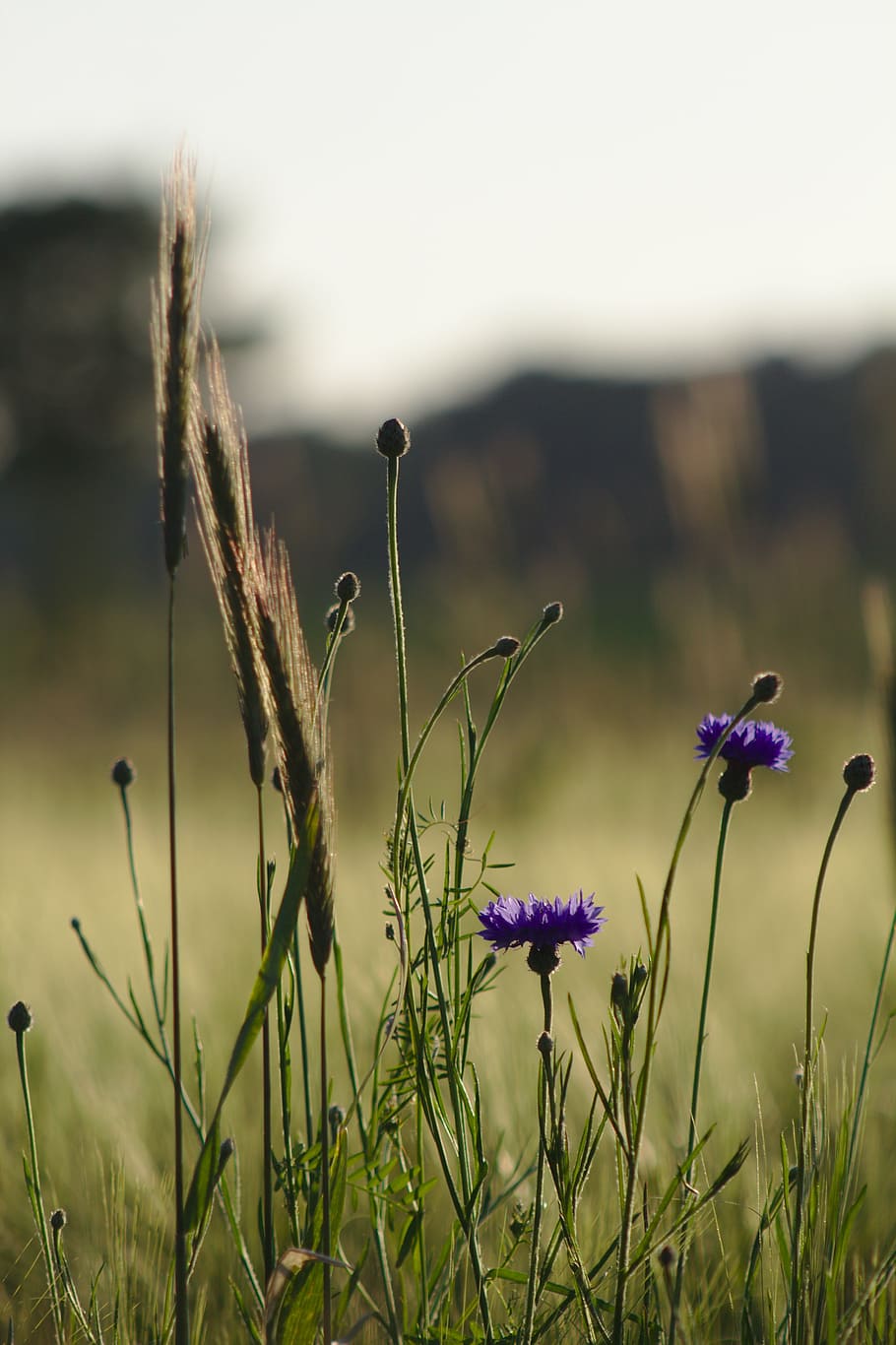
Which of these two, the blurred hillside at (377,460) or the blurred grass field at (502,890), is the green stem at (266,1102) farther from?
the blurred hillside at (377,460)

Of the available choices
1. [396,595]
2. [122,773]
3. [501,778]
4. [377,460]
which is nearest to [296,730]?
[396,595]

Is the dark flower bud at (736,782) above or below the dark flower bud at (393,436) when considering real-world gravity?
below

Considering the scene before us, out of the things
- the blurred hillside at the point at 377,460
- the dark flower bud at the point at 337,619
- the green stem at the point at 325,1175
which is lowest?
the green stem at the point at 325,1175

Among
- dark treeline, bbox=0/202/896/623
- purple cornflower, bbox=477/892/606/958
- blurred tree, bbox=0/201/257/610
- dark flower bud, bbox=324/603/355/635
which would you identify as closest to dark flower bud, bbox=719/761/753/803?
purple cornflower, bbox=477/892/606/958

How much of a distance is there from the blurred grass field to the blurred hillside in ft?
12.4

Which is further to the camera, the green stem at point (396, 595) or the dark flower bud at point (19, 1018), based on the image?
the dark flower bud at point (19, 1018)

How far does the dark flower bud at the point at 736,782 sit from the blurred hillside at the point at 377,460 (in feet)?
26.8

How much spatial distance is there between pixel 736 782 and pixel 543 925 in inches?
5.8

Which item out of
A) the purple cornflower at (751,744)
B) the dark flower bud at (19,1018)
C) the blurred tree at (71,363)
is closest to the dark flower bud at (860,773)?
the purple cornflower at (751,744)

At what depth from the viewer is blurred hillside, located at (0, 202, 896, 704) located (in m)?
11.8

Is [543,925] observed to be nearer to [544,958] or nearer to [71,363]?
[544,958]

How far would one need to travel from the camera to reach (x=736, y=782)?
76 centimetres

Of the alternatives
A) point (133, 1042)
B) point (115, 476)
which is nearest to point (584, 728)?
point (133, 1042)

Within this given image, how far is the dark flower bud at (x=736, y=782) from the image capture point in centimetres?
75
